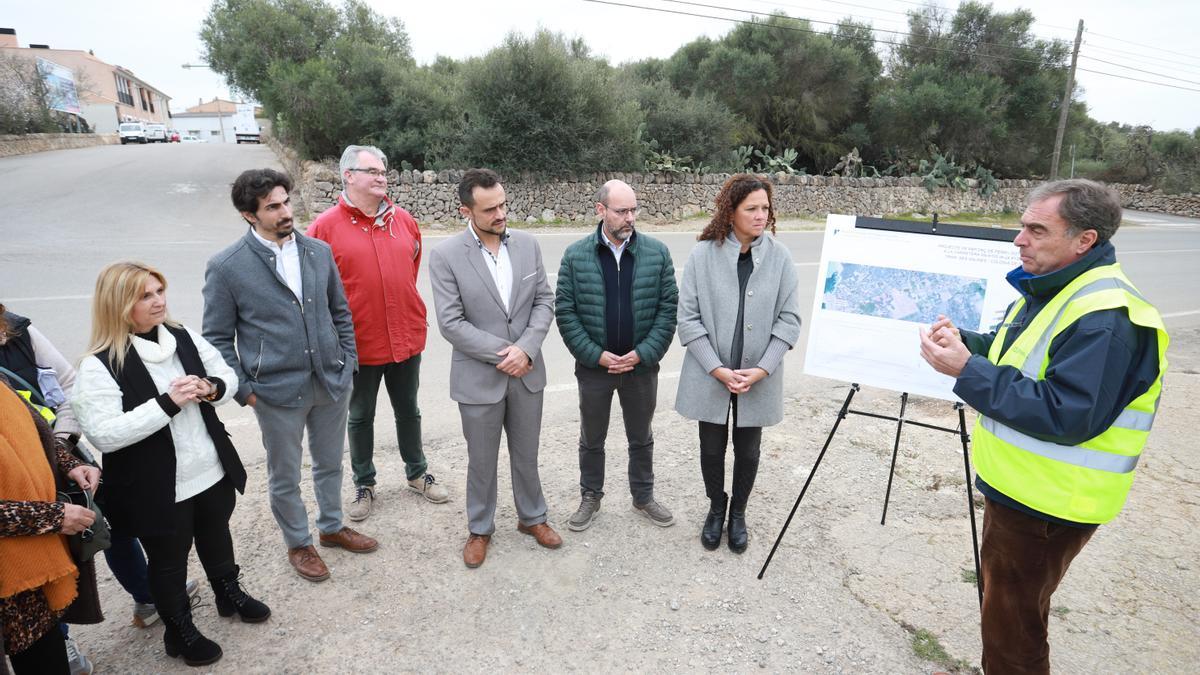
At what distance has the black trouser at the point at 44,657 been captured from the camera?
216 cm

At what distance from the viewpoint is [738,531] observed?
348 cm

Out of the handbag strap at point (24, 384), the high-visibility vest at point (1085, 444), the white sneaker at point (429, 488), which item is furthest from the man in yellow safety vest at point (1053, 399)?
the handbag strap at point (24, 384)

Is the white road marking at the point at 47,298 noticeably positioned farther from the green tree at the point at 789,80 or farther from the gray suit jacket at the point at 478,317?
the green tree at the point at 789,80

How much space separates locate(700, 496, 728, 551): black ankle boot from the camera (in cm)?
348

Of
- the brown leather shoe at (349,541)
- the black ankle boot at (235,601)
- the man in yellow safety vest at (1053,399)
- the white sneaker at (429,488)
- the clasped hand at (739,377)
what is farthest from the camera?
the white sneaker at (429,488)

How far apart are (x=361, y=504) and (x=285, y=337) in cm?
119

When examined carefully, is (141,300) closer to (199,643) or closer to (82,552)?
(82,552)

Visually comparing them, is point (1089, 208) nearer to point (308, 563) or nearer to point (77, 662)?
point (308, 563)

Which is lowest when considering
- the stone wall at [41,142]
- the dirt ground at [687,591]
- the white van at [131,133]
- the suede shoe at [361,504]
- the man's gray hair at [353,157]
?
the dirt ground at [687,591]

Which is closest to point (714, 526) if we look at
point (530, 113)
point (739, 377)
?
point (739, 377)

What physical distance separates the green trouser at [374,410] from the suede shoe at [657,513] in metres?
1.39

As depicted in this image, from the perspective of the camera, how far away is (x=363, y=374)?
371 cm

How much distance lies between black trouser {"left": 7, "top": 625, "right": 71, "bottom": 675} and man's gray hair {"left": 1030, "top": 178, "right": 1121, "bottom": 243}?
3.62 metres

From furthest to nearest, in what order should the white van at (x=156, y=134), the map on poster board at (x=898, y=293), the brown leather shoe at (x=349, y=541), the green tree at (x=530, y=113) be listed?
the white van at (x=156, y=134)
the green tree at (x=530, y=113)
the brown leather shoe at (x=349, y=541)
the map on poster board at (x=898, y=293)
